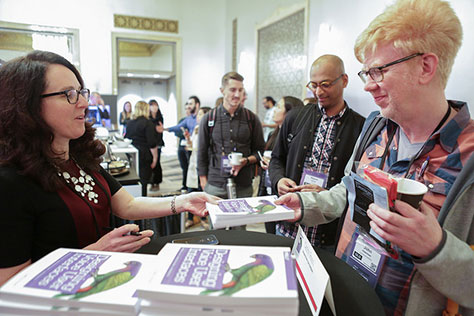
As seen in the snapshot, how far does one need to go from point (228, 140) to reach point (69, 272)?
7.95 feet

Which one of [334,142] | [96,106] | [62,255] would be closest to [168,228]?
[334,142]

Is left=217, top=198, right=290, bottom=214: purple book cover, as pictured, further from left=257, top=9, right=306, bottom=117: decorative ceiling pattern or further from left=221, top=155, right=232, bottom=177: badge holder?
left=257, top=9, right=306, bottom=117: decorative ceiling pattern

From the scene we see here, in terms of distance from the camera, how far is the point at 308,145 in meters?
2.06

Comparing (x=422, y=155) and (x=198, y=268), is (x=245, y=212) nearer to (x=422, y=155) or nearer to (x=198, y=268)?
(x=198, y=268)

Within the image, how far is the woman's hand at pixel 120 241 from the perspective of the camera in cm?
110

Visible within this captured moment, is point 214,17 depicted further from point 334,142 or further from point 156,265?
point 156,265

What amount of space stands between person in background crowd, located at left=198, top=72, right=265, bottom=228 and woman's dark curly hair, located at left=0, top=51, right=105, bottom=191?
193 centimetres

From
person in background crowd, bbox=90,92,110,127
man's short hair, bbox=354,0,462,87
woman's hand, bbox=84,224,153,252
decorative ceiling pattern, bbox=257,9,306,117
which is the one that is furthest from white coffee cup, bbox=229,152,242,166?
person in background crowd, bbox=90,92,110,127

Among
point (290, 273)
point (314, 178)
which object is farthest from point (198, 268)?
point (314, 178)

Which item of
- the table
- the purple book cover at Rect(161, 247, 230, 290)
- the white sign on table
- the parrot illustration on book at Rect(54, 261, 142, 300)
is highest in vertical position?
the purple book cover at Rect(161, 247, 230, 290)

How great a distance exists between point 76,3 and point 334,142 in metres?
10.3

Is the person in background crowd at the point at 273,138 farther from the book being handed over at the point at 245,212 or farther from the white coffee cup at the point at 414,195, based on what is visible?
the white coffee cup at the point at 414,195

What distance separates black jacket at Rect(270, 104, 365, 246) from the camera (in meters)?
1.92

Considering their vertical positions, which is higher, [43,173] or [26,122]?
[26,122]
